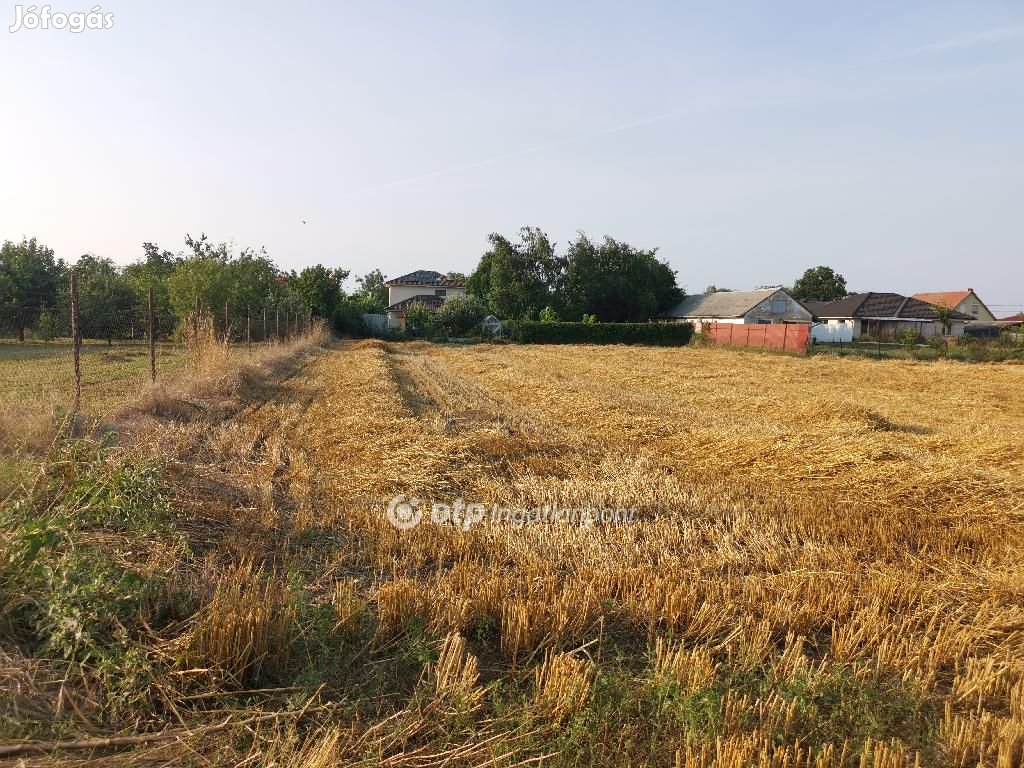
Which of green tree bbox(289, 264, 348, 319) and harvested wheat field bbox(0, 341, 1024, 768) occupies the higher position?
green tree bbox(289, 264, 348, 319)

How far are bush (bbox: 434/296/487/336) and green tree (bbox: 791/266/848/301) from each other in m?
64.0

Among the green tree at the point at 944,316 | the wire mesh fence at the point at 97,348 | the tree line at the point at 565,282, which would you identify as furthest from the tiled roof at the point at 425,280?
the green tree at the point at 944,316

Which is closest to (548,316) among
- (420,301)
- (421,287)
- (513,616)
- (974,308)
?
(420,301)

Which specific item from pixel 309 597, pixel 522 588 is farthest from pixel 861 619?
pixel 309 597

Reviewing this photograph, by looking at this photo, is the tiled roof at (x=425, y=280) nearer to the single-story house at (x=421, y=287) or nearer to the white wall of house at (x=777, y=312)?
the single-story house at (x=421, y=287)

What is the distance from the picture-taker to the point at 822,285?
10012 centimetres

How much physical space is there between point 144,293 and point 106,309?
2.53 metres

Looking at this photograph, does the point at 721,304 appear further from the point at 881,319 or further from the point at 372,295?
the point at 372,295

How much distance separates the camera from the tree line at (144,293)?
33.0 meters

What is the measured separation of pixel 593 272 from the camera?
5931cm

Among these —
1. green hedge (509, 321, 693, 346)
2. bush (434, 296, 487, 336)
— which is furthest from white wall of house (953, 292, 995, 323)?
bush (434, 296, 487, 336)

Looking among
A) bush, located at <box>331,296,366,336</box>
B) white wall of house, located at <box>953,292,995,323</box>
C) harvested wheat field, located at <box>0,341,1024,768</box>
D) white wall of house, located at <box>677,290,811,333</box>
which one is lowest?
harvested wheat field, located at <box>0,341,1024,768</box>

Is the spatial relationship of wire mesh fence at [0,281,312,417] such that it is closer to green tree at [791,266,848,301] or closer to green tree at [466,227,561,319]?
green tree at [466,227,561,319]

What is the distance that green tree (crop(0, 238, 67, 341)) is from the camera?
3691 centimetres
